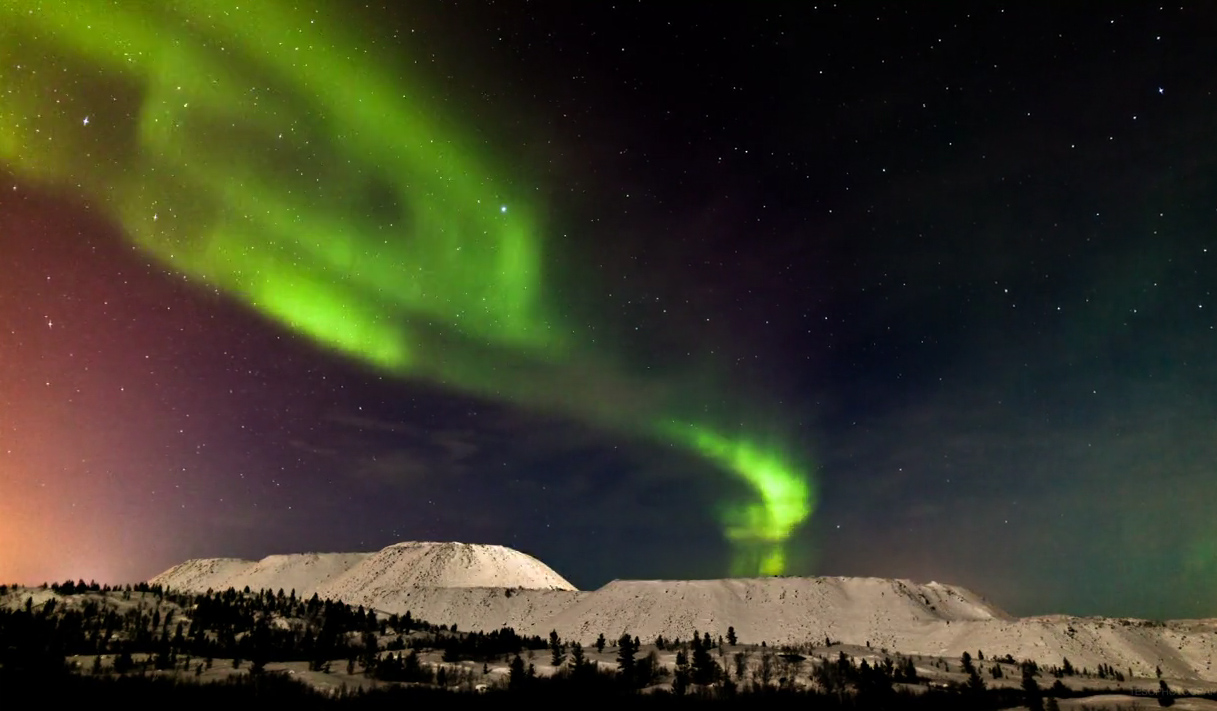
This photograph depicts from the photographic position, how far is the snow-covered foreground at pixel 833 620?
121500 mm

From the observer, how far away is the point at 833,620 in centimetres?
15550

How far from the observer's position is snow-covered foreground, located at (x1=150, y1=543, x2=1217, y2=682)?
12150cm

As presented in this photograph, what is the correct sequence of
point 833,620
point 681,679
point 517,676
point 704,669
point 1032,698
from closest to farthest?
point 1032,698 < point 681,679 < point 517,676 < point 704,669 < point 833,620

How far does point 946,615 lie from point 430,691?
138 metres

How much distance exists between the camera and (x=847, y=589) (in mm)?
174000

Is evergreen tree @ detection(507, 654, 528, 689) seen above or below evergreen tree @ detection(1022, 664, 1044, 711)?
below

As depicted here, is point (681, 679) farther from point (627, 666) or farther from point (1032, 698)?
point (1032, 698)

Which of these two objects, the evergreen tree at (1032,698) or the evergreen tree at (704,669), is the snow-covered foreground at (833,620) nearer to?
the evergreen tree at (704,669)

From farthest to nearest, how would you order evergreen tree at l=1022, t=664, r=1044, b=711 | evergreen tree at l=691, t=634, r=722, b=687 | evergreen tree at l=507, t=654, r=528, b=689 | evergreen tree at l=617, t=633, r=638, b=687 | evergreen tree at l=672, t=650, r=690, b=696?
evergreen tree at l=691, t=634, r=722, b=687 < evergreen tree at l=617, t=633, r=638, b=687 < evergreen tree at l=507, t=654, r=528, b=689 < evergreen tree at l=672, t=650, r=690, b=696 < evergreen tree at l=1022, t=664, r=1044, b=711

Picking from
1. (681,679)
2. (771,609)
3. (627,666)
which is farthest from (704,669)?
(771,609)

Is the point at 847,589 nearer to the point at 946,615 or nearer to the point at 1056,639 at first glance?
the point at 946,615

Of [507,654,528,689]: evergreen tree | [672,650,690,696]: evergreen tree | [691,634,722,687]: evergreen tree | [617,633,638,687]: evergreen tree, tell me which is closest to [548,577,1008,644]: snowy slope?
[691,634,722,687]: evergreen tree

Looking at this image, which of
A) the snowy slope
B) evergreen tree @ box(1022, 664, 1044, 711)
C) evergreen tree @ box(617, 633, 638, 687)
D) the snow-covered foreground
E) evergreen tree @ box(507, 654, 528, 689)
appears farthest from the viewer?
the snowy slope

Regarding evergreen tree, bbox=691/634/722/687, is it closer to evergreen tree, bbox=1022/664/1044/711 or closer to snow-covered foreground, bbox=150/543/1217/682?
evergreen tree, bbox=1022/664/1044/711
